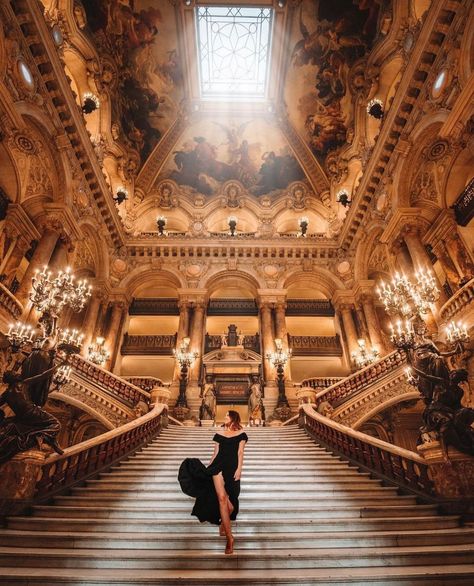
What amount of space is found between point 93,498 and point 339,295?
14506 mm

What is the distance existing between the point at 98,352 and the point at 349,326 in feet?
38.7

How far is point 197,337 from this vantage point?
1535 centimetres

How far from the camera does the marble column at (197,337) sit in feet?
46.5

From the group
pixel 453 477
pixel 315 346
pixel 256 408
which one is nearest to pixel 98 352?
pixel 256 408

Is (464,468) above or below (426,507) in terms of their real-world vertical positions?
above

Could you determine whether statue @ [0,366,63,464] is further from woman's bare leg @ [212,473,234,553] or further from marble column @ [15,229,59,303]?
marble column @ [15,229,59,303]

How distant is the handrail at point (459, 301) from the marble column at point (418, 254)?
124 centimetres

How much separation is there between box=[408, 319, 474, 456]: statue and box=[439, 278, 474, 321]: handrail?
4.26m

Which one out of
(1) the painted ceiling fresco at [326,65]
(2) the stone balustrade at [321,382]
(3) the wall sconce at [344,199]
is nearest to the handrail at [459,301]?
(2) the stone balustrade at [321,382]

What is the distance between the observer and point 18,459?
4.20 m

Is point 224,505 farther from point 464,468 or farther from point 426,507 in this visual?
point 464,468

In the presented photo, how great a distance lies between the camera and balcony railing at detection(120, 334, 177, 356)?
51.6ft

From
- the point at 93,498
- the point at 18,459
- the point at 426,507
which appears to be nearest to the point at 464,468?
the point at 426,507

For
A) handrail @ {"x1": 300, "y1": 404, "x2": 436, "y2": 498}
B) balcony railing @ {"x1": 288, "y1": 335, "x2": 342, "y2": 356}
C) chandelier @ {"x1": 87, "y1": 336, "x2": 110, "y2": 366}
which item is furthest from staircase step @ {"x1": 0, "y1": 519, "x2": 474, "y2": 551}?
balcony railing @ {"x1": 288, "y1": 335, "x2": 342, "y2": 356}
